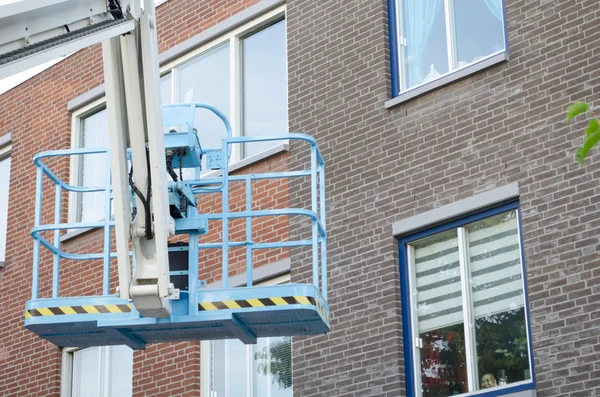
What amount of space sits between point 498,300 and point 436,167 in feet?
5.63

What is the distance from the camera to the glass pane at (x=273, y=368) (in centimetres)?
1570

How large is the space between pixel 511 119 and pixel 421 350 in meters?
2.65

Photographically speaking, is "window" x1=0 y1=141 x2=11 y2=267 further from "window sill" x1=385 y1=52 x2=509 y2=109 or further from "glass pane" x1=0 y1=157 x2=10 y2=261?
"window sill" x1=385 y1=52 x2=509 y2=109

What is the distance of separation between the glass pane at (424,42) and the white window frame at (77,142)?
5.73m

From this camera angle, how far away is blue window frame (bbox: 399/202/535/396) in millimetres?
13633

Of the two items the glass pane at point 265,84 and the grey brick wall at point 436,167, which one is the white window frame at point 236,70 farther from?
the grey brick wall at point 436,167

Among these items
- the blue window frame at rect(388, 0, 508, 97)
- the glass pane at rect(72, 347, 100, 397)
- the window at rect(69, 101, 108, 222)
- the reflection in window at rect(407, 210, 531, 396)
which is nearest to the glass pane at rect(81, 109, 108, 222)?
the window at rect(69, 101, 108, 222)

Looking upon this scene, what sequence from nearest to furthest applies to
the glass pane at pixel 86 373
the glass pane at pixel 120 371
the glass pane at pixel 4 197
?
the glass pane at pixel 120 371
the glass pane at pixel 86 373
the glass pane at pixel 4 197

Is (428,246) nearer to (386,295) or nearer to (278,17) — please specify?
(386,295)

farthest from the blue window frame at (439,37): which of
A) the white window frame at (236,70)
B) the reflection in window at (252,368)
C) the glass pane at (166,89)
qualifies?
the glass pane at (166,89)

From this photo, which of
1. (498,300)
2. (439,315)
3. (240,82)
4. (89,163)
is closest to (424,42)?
(240,82)

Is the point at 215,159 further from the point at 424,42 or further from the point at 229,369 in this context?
the point at 229,369

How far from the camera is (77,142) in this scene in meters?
20.2

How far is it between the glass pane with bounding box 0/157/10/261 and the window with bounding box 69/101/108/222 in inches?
66.1
